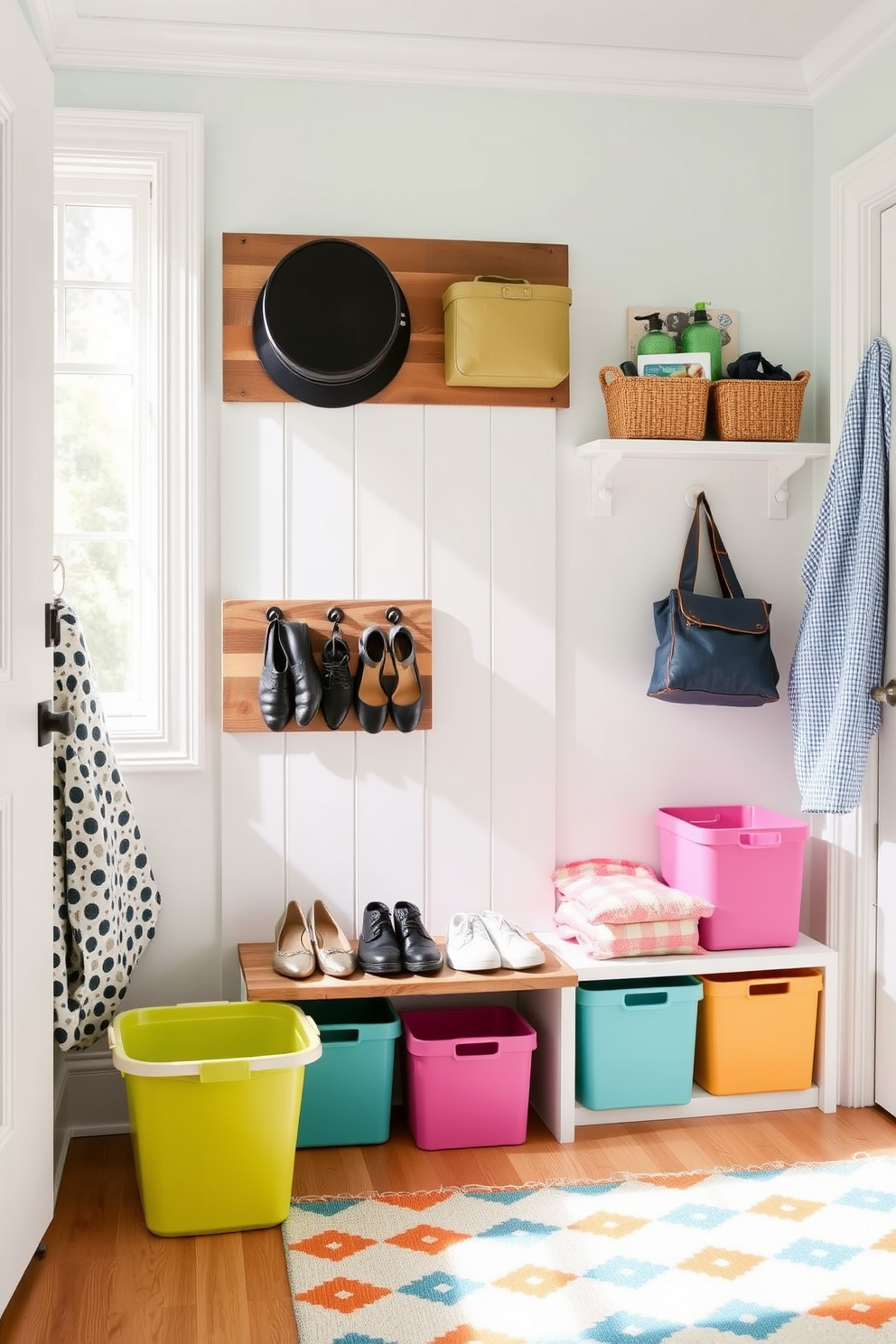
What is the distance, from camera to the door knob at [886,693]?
8.80ft

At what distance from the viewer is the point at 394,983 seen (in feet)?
8.27

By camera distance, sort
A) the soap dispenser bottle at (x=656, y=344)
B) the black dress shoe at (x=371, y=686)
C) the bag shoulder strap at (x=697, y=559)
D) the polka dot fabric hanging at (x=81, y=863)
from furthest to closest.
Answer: the bag shoulder strap at (x=697, y=559), the soap dispenser bottle at (x=656, y=344), the black dress shoe at (x=371, y=686), the polka dot fabric hanging at (x=81, y=863)

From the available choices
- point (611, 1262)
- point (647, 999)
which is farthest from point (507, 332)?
point (611, 1262)

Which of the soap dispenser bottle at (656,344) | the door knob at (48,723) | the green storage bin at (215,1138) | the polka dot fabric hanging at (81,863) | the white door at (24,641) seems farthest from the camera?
the soap dispenser bottle at (656,344)

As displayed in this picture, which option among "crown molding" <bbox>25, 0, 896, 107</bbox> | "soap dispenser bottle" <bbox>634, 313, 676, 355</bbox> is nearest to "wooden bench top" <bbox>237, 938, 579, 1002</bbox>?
"soap dispenser bottle" <bbox>634, 313, 676, 355</bbox>

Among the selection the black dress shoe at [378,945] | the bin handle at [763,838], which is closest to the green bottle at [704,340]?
the bin handle at [763,838]

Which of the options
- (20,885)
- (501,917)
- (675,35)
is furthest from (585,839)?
(675,35)

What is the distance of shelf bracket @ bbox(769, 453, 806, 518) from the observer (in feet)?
9.65

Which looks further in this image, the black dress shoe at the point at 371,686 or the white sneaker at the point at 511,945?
Result: the black dress shoe at the point at 371,686

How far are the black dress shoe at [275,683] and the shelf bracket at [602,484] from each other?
0.83 meters

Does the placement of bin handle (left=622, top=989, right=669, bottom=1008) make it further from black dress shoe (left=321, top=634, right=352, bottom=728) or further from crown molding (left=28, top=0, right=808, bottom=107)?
crown molding (left=28, top=0, right=808, bottom=107)

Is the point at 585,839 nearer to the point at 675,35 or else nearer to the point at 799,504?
the point at 799,504

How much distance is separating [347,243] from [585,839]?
153cm

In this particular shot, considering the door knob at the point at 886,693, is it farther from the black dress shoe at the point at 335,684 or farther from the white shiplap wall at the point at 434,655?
the black dress shoe at the point at 335,684
